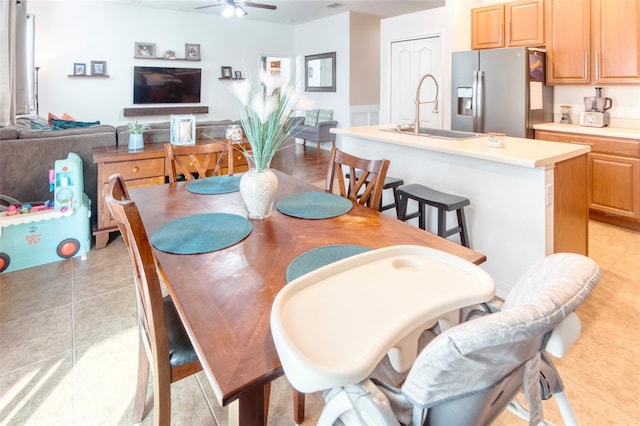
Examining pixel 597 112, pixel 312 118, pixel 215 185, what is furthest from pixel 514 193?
pixel 312 118

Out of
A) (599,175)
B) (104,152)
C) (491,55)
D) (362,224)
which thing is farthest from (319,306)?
(491,55)

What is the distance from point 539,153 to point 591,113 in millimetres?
2457

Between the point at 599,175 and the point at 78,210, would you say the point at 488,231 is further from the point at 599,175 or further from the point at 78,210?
the point at 78,210

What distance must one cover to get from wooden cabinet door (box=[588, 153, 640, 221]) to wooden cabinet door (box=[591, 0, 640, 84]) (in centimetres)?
77

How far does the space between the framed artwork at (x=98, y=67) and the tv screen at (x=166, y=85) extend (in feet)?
1.60

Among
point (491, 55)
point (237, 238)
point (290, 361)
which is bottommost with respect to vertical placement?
point (290, 361)

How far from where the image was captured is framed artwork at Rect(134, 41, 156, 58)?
721cm

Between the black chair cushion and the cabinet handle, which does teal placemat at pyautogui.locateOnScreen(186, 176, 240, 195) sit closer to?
the black chair cushion

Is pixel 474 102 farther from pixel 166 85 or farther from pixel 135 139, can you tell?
pixel 166 85

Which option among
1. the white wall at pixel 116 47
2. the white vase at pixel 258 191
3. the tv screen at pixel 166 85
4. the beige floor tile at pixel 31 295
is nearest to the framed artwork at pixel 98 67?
the white wall at pixel 116 47

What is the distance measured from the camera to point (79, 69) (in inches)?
266

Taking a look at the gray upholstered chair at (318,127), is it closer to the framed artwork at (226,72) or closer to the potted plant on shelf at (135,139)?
the framed artwork at (226,72)

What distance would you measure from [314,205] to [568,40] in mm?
3688

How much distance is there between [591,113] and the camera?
3.94 metres
